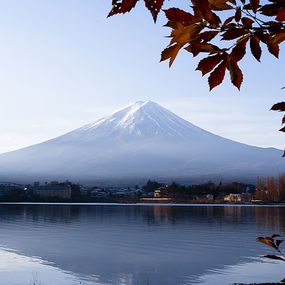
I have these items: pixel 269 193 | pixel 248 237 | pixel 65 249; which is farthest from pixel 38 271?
pixel 269 193

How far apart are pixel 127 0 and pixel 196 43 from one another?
0.65 ft

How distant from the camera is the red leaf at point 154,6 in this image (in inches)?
49.4

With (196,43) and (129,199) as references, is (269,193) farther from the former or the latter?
(196,43)

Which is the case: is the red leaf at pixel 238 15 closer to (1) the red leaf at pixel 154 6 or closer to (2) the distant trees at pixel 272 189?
(1) the red leaf at pixel 154 6

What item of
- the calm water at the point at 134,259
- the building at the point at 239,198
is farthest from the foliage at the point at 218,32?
the building at the point at 239,198

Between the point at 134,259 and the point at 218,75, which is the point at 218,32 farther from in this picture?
the point at 134,259

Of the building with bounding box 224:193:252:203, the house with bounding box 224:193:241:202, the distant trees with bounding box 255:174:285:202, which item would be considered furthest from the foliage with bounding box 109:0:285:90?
the house with bounding box 224:193:241:202

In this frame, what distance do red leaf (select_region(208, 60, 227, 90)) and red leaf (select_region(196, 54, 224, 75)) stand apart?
12 millimetres

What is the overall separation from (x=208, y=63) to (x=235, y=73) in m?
0.07

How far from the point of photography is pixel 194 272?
27.0 m

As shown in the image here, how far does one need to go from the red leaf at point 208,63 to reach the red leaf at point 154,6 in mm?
159

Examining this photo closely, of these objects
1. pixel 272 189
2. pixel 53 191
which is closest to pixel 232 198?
pixel 272 189

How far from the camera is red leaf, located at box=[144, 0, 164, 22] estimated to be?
1.25 metres

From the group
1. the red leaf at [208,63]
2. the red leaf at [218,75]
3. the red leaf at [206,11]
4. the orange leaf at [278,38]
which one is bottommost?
the red leaf at [218,75]
